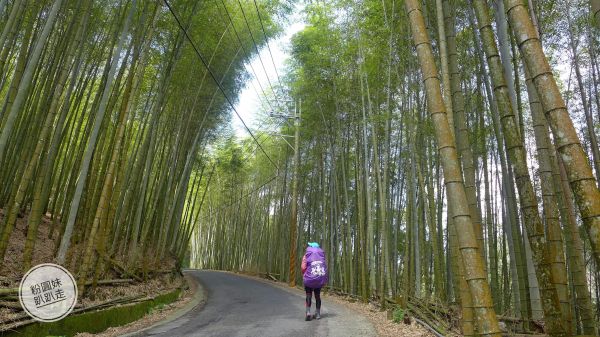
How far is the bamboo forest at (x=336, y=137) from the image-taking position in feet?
7.11

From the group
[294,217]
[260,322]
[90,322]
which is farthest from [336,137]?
[90,322]

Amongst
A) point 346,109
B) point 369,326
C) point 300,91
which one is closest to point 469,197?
point 369,326

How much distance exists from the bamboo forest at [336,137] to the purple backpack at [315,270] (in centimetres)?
65

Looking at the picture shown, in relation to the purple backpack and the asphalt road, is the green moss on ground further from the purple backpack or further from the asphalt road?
the purple backpack

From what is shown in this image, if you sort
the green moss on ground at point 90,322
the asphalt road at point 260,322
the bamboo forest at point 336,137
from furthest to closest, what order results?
the asphalt road at point 260,322, the green moss on ground at point 90,322, the bamboo forest at point 336,137

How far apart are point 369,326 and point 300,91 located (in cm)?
653

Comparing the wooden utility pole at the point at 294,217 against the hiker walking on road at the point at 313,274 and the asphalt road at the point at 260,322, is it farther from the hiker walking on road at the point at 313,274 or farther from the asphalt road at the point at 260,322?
the hiker walking on road at the point at 313,274

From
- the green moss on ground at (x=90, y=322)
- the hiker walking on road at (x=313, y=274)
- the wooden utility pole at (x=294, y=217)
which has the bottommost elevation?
the green moss on ground at (x=90, y=322)

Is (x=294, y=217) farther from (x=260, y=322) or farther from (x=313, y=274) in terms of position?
(x=260, y=322)

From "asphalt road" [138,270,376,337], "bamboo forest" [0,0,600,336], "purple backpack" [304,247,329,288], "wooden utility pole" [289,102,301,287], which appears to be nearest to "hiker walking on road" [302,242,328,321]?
"purple backpack" [304,247,329,288]

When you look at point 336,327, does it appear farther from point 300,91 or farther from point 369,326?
point 300,91

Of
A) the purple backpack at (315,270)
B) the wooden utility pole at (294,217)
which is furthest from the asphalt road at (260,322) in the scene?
the wooden utility pole at (294,217)

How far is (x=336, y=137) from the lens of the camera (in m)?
9.52

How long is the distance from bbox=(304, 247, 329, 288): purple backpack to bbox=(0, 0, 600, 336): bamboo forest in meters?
0.65
